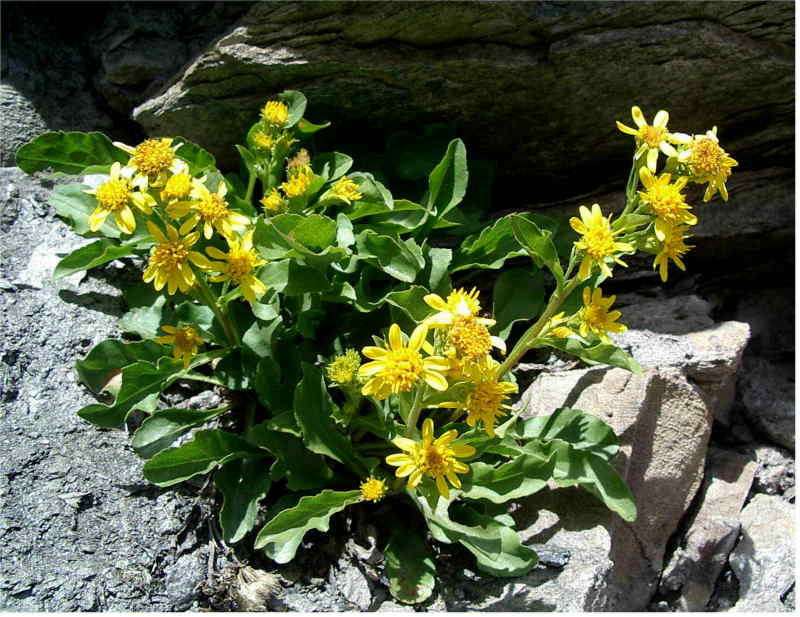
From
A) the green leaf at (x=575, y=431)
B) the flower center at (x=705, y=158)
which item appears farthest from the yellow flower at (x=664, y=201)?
the green leaf at (x=575, y=431)

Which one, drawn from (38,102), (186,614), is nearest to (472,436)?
(186,614)

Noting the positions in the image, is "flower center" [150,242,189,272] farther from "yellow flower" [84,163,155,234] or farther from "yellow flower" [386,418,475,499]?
"yellow flower" [386,418,475,499]

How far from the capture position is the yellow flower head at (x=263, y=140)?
380cm

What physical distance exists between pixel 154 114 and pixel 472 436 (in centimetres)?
239

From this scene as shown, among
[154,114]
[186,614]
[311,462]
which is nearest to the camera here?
[186,614]

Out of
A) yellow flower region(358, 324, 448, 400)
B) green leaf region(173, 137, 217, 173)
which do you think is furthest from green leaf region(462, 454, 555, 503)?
green leaf region(173, 137, 217, 173)

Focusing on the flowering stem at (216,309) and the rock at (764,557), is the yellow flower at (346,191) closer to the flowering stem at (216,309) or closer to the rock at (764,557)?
the flowering stem at (216,309)

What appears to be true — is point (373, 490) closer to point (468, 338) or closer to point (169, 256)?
point (468, 338)

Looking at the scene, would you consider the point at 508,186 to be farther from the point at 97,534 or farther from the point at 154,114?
the point at 97,534

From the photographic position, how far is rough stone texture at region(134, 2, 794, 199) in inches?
158

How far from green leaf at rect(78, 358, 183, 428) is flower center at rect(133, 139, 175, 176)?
2.61 feet

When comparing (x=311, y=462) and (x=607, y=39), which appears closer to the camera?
(x=311, y=462)

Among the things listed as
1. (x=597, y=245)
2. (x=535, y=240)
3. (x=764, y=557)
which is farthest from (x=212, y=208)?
(x=764, y=557)

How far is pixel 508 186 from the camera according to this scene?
15.6ft
